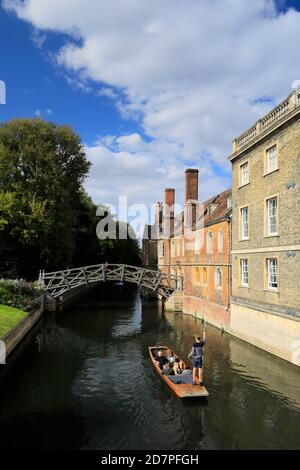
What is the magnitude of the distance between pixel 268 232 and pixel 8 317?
47.0 ft

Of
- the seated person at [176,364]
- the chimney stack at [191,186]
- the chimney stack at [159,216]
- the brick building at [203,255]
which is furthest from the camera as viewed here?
the chimney stack at [159,216]

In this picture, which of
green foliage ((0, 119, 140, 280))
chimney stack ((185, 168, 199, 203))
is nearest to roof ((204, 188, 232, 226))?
chimney stack ((185, 168, 199, 203))

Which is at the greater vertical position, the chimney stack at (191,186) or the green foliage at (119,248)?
the chimney stack at (191,186)

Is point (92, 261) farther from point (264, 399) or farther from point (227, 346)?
point (264, 399)

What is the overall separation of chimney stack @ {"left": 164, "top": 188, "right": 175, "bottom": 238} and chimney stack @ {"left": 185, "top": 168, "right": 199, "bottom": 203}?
280 inches

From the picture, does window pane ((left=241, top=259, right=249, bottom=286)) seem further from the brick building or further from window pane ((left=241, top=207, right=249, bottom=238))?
the brick building

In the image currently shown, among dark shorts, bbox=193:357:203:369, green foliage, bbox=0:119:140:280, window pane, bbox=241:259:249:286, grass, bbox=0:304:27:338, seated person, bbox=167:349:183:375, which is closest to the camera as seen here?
dark shorts, bbox=193:357:203:369

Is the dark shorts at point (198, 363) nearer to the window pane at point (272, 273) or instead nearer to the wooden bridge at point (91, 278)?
the window pane at point (272, 273)

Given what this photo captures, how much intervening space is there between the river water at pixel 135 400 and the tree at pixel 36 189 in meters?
13.8

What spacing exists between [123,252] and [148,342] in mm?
44997

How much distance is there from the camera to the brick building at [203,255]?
80.5 feet

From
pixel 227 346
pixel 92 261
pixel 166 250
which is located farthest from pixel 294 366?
pixel 92 261

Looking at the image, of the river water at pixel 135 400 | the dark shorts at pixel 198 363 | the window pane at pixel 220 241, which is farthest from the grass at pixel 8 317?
the window pane at pixel 220 241

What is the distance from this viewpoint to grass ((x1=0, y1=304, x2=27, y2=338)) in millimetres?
17400
